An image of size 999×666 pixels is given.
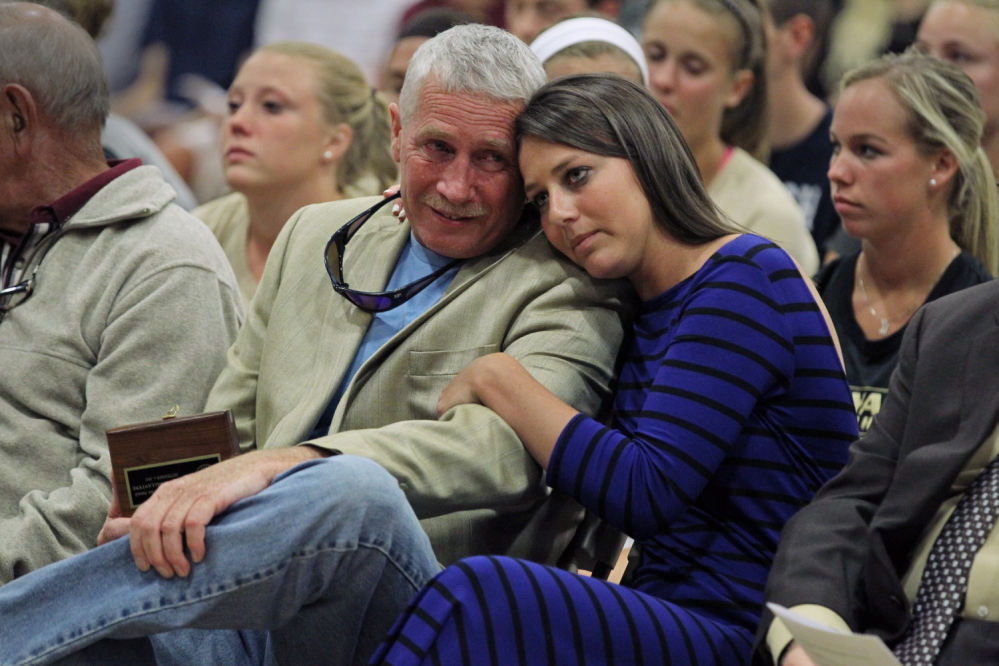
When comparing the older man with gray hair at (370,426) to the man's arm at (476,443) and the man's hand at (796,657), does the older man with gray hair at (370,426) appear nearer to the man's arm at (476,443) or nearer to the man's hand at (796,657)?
the man's arm at (476,443)

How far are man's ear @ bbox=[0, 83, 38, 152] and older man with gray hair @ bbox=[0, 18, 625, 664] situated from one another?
58cm

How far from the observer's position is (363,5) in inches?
237

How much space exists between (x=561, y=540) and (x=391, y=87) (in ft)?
9.62

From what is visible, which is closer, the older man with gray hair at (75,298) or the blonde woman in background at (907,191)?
the older man with gray hair at (75,298)

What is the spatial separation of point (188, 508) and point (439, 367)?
60 centimetres

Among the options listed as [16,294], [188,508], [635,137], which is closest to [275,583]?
[188,508]

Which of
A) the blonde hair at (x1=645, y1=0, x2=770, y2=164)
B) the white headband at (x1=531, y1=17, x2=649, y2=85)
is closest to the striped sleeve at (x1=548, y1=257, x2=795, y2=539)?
the white headband at (x1=531, y1=17, x2=649, y2=85)

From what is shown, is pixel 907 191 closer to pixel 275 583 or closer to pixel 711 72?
pixel 711 72

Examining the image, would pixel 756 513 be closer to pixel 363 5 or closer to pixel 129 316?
pixel 129 316

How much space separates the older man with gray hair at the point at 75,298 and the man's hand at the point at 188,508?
54 centimetres

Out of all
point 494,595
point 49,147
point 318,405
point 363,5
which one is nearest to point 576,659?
point 494,595

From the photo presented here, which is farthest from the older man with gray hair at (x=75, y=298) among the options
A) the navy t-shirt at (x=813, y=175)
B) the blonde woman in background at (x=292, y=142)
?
the navy t-shirt at (x=813, y=175)

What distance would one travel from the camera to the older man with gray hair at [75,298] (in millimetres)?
2529

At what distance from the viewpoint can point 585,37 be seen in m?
3.97
